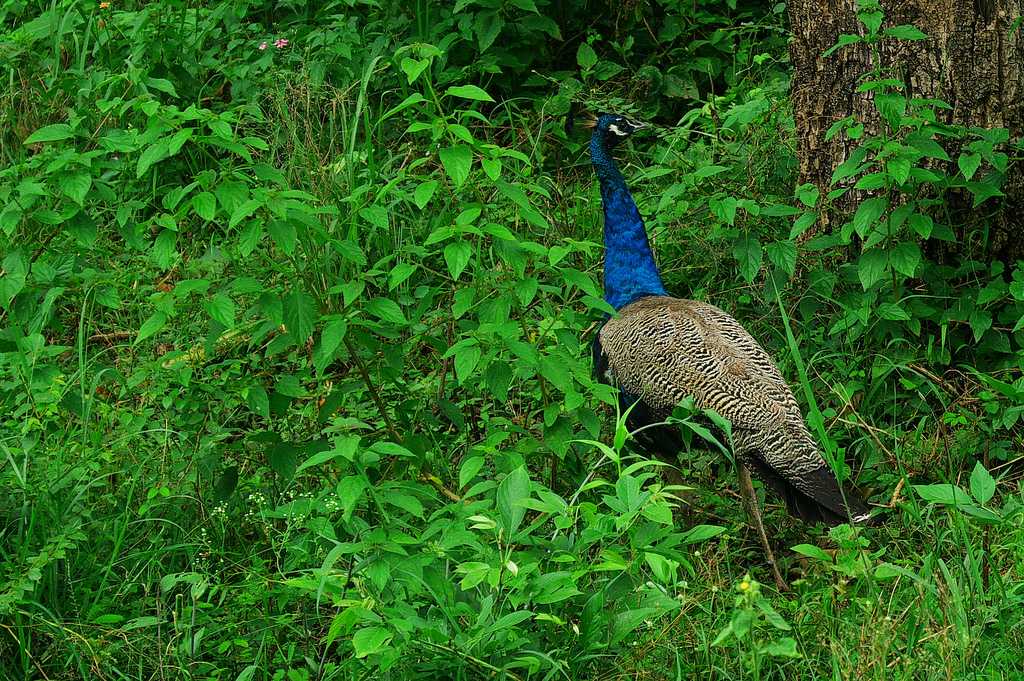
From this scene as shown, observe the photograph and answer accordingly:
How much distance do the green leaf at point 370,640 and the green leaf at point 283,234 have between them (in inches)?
41.9

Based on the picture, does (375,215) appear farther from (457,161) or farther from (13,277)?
(13,277)

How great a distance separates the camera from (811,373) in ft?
15.2

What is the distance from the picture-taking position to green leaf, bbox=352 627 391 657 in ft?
8.86

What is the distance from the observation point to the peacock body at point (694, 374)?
3.94m

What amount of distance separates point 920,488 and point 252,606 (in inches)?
73.6

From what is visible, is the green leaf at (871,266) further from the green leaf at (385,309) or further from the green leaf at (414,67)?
the green leaf at (414,67)

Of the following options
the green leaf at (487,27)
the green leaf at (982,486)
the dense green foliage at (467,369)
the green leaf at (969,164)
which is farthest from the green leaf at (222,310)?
the green leaf at (487,27)

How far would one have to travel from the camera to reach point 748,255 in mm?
4793

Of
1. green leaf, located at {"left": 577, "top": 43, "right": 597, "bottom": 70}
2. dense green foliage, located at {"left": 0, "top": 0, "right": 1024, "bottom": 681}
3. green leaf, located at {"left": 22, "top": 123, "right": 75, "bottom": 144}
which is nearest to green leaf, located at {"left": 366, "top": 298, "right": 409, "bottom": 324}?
dense green foliage, located at {"left": 0, "top": 0, "right": 1024, "bottom": 681}

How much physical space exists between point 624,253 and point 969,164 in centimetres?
122

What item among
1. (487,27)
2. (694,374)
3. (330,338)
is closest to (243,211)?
(330,338)

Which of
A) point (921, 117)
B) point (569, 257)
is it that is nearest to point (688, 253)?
point (569, 257)

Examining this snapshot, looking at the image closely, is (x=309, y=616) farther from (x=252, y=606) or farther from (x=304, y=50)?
(x=304, y=50)

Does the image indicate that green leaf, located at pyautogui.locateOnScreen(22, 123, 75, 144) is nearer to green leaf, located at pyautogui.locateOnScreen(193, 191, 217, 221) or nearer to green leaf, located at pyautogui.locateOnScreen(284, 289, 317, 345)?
green leaf, located at pyautogui.locateOnScreen(193, 191, 217, 221)
